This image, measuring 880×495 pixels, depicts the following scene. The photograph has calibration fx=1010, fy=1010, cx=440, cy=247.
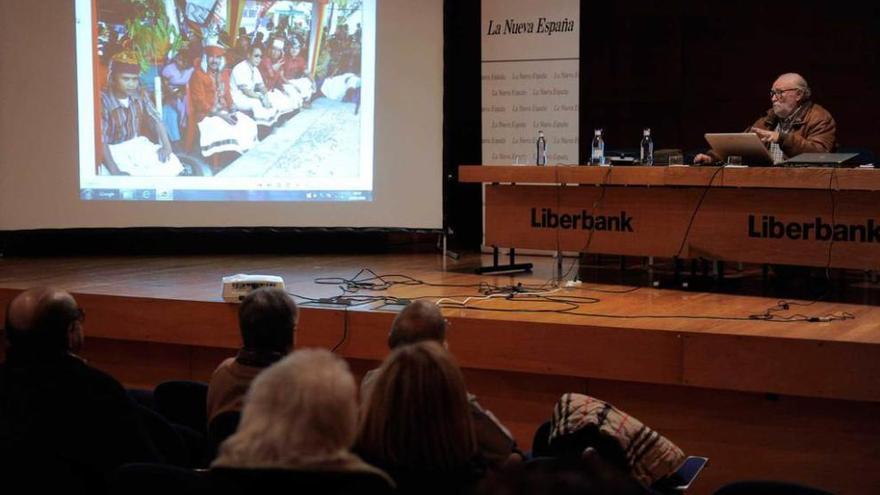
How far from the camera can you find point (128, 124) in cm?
709

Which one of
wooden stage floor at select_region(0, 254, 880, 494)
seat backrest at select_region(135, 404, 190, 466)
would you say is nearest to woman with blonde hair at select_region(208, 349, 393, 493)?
seat backrest at select_region(135, 404, 190, 466)

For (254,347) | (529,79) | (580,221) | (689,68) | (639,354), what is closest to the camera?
(254,347)

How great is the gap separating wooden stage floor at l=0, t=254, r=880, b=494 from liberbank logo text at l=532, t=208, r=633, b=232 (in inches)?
14.8

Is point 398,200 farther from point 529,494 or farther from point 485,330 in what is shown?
point 529,494

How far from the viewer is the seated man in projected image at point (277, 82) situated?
7.24 meters

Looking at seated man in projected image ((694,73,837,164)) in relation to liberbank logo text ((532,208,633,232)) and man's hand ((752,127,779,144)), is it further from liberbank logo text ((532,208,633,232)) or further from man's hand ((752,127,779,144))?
liberbank logo text ((532,208,633,232))

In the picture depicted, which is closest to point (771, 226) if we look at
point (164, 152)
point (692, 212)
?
point (692, 212)

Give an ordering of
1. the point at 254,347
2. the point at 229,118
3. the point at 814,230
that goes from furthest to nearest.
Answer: the point at 229,118
the point at 814,230
the point at 254,347

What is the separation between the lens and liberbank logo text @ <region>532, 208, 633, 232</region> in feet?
19.0

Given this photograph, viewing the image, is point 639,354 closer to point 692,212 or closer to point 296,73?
point 692,212

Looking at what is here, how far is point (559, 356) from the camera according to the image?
4402mm

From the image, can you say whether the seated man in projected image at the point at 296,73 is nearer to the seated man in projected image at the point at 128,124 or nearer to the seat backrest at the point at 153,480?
the seated man in projected image at the point at 128,124

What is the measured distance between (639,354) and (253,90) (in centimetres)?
401

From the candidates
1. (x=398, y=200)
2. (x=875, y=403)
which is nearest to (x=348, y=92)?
(x=398, y=200)
